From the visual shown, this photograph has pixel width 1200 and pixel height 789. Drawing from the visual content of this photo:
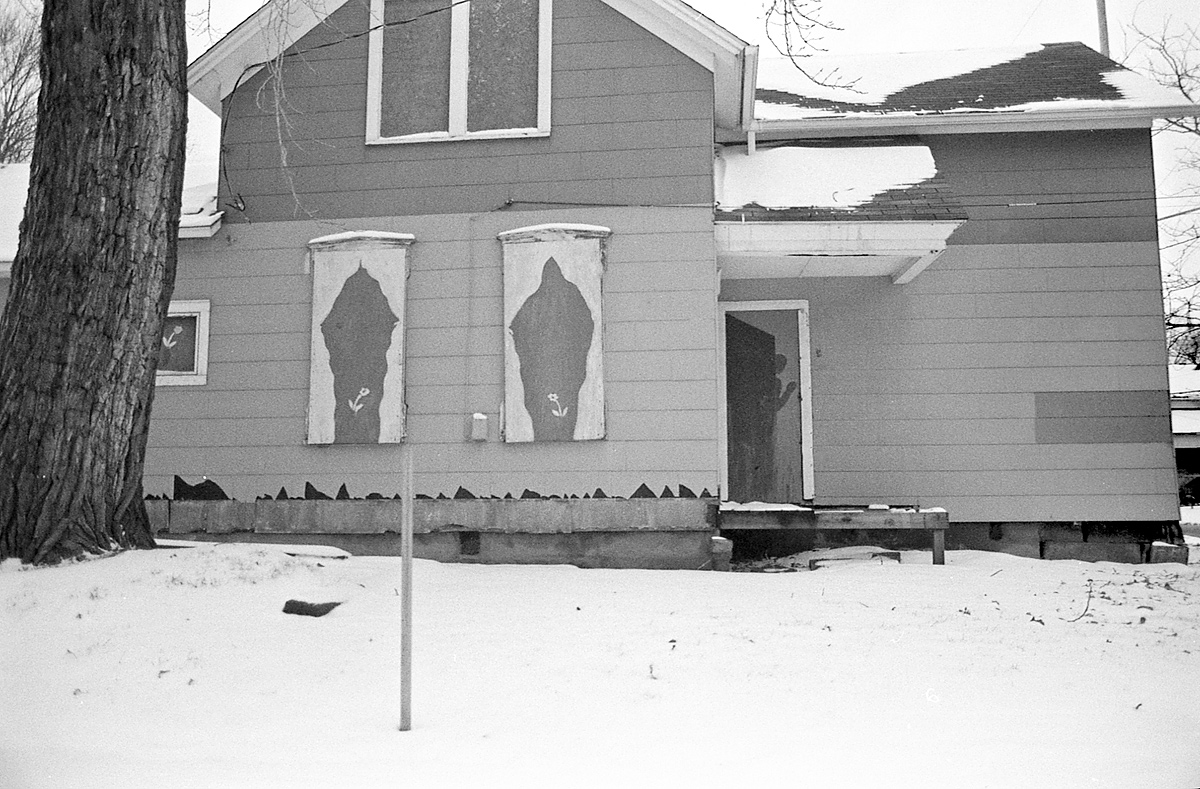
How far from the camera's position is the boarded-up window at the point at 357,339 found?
8.53 meters

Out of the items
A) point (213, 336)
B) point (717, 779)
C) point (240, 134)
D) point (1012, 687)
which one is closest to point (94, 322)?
point (213, 336)

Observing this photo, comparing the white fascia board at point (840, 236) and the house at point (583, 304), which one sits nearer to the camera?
the house at point (583, 304)

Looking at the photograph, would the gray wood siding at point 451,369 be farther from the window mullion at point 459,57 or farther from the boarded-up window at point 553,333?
the window mullion at point 459,57

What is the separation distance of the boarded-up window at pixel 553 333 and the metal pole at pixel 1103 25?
13640 mm

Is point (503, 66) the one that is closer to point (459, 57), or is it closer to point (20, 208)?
point (459, 57)

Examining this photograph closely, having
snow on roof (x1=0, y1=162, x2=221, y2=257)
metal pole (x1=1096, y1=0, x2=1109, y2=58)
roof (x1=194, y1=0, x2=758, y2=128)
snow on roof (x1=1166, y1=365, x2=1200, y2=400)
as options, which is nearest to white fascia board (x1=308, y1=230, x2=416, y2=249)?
snow on roof (x1=0, y1=162, x2=221, y2=257)

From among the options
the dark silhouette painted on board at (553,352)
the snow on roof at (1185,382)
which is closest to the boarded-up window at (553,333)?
the dark silhouette painted on board at (553,352)

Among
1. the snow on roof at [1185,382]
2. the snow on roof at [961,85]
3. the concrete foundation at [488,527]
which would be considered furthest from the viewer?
the snow on roof at [1185,382]

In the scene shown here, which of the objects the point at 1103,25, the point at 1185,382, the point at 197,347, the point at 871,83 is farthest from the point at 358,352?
the point at 1185,382

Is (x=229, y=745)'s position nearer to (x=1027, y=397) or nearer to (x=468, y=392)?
(x=468, y=392)

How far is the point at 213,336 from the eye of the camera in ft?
29.0

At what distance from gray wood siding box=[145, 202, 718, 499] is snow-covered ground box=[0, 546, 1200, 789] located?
1.57 metres

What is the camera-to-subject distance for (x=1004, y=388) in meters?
9.88

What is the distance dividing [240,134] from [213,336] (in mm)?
1713
